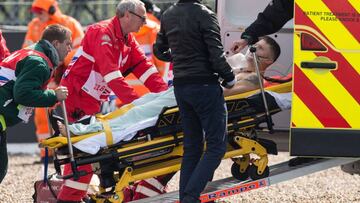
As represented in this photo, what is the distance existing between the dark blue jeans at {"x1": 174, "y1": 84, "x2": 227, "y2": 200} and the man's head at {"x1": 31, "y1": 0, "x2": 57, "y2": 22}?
5005mm

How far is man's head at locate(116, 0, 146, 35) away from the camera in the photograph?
7.09 m

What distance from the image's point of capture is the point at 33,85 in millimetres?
6277

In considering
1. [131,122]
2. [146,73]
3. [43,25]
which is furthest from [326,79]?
[43,25]

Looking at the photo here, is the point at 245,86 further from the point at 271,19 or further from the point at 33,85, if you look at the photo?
the point at 33,85

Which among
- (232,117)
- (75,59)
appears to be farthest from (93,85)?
(232,117)

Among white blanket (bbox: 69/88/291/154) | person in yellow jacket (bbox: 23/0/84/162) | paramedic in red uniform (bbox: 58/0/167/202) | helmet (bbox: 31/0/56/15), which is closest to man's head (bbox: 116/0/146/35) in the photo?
paramedic in red uniform (bbox: 58/0/167/202)

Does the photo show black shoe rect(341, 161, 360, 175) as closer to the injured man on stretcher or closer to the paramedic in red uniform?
the injured man on stretcher

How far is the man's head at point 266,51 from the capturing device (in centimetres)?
701

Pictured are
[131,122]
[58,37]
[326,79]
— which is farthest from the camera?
[58,37]

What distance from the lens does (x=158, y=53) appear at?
6.65 metres

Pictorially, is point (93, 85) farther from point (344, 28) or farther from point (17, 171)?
point (17, 171)

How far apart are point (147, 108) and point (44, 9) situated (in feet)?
15.6

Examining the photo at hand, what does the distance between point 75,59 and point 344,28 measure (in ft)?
6.98

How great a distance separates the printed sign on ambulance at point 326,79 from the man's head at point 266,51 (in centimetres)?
78
